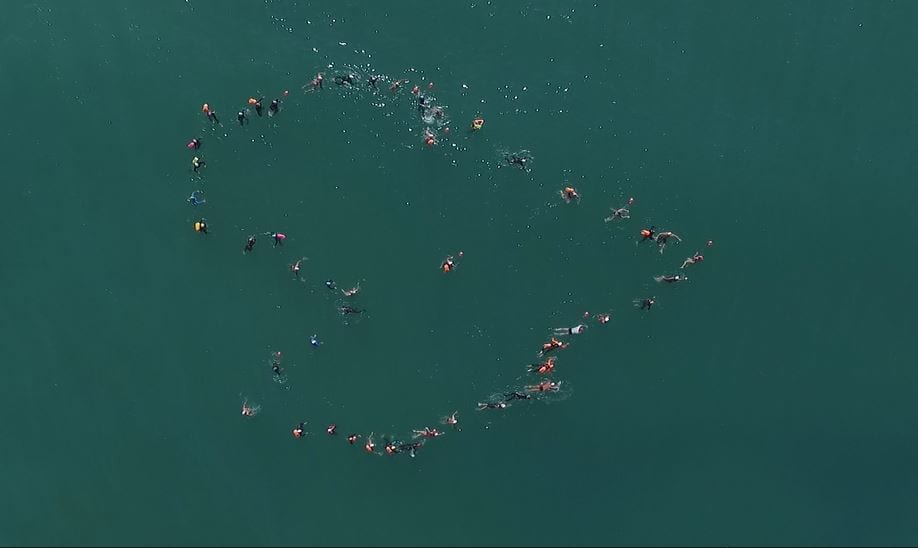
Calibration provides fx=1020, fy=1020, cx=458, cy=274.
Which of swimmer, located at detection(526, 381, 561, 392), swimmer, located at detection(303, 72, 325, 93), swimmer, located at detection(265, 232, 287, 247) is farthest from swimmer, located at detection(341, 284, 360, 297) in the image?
swimmer, located at detection(303, 72, 325, 93)

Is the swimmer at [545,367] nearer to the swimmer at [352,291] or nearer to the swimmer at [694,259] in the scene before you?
the swimmer at [694,259]

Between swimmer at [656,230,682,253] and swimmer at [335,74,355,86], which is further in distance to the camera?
swimmer at [335,74,355,86]

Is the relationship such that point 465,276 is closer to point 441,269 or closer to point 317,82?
point 441,269

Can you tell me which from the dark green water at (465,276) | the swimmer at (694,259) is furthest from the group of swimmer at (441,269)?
the dark green water at (465,276)

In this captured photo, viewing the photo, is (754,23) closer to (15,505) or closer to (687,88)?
Answer: (687,88)

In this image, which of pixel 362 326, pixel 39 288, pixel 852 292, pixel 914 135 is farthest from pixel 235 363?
pixel 914 135

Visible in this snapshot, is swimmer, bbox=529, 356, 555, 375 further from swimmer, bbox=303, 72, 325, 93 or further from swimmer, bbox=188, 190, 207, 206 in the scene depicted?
swimmer, bbox=188, 190, 207, 206
